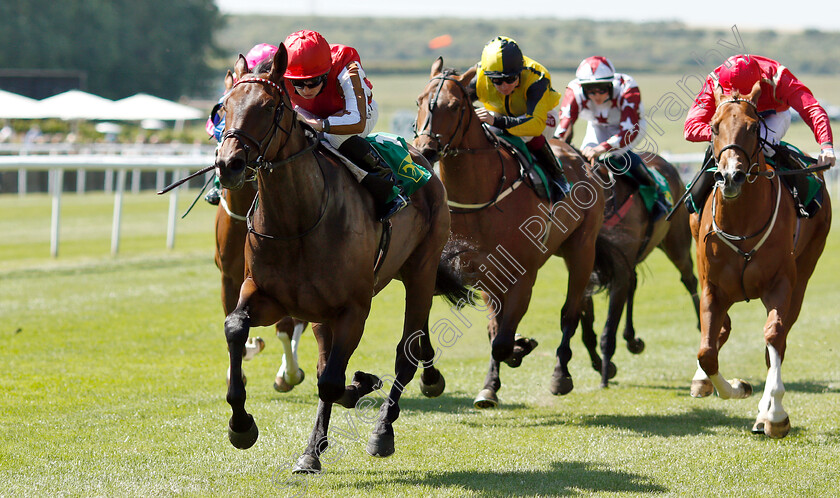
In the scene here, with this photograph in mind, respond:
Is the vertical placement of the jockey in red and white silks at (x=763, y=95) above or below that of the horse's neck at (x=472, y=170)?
above

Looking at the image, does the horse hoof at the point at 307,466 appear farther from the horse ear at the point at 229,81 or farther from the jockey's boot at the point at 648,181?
the jockey's boot at the point at 648,181

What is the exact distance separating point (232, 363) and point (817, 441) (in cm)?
319

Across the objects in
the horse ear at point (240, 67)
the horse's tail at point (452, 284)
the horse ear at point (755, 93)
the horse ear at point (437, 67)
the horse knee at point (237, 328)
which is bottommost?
the horse's tail at point (452, 284)

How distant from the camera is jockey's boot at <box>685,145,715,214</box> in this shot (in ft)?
19.3

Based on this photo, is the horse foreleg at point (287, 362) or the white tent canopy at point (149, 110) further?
the white tent canopy at point (149, 110)

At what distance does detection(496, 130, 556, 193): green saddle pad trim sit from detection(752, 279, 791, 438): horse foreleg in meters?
1.78

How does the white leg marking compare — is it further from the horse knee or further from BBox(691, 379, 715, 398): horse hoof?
the horse knee

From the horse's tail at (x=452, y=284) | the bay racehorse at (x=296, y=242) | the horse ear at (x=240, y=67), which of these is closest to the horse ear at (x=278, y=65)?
the bay racehorse at (x=296, y=242)

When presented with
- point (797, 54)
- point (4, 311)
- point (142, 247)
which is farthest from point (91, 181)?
point (797, 54)

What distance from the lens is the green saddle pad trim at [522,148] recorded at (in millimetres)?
6797

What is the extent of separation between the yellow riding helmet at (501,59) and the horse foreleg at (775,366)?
2227 mm

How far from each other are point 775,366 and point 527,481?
5.39ft

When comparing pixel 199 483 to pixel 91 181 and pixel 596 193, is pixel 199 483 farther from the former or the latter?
pixel 91 181

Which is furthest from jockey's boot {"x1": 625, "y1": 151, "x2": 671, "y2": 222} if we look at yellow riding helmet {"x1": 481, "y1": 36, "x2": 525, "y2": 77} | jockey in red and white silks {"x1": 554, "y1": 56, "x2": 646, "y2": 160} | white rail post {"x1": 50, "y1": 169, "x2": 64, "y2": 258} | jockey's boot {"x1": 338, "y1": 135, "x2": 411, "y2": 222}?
white rail post {"x1": 50, "y1": 169, "x2": 64, "y2": 258}
